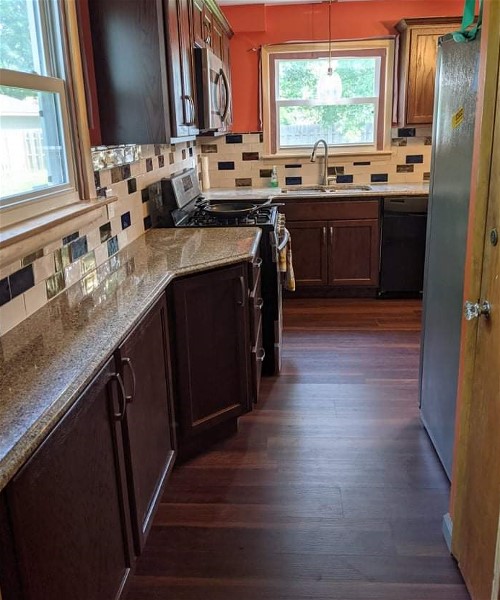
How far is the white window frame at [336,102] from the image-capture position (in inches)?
180

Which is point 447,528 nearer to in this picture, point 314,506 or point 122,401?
point 314,506

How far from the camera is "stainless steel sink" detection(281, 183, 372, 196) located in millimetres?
4620

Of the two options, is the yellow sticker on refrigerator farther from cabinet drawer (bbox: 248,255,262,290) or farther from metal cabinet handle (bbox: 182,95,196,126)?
metal cabinet handle (bbox: 182,95,196,126)

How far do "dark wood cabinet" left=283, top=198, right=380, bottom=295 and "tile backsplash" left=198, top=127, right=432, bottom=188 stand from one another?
62cm

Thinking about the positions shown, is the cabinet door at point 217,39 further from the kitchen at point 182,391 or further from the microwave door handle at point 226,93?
the microwave door handle at point 226,93

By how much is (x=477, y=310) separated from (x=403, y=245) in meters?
2.92

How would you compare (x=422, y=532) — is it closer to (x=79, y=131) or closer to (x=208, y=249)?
(x=208, y=249)

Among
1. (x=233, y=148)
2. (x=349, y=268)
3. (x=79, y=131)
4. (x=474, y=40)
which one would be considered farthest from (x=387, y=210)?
(x=79, y=131)

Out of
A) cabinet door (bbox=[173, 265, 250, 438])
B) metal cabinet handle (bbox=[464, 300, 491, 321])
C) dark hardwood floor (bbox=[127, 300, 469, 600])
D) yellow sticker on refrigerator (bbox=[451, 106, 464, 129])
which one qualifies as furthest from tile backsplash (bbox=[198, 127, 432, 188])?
metal cabinet handle (bbox=[464, 300, 491, 321])

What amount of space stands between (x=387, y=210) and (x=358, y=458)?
251 centimetres

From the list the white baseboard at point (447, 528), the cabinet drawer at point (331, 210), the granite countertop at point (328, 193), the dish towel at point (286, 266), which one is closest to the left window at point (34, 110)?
the dish towel at point (286, 266)

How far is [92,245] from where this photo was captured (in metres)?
2.28

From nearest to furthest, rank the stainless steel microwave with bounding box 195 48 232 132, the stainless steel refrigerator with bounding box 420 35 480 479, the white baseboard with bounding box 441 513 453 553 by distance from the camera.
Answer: the white baseboard with bounding box 441 513 453 553
the stainless steel refrigerator with bounding box 420 35 480 479
the stainless steel microwave with bounding box 195 48 232 132

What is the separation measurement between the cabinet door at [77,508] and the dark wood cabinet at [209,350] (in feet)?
2.39
